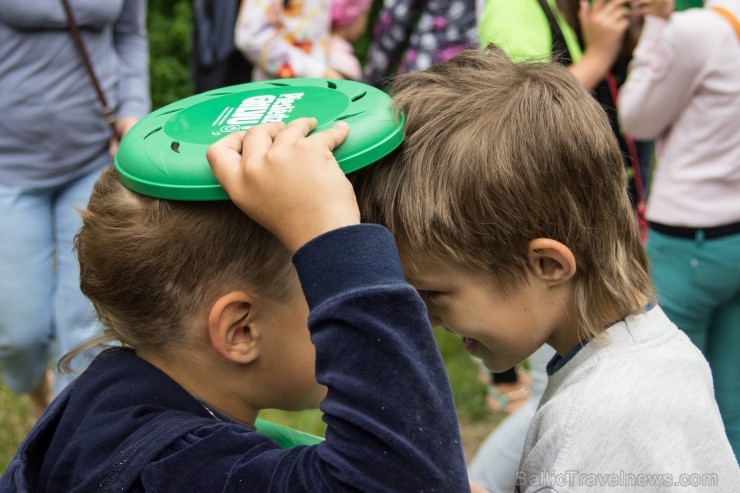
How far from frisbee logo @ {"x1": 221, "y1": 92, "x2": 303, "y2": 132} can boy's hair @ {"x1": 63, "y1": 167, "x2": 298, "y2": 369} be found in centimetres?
14

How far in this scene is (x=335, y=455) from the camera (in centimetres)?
135

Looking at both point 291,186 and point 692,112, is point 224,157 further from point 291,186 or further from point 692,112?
point 692,112

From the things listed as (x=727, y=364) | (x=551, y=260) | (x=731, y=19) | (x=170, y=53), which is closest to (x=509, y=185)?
(x=551, y=260)

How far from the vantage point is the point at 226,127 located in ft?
5.27

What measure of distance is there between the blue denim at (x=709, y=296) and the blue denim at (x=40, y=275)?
197 centimetres

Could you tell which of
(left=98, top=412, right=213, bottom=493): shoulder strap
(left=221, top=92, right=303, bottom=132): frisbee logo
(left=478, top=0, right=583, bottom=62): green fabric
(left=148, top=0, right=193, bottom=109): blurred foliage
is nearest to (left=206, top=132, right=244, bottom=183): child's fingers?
(left=221, top=92, right=303, bottom=132): frisbee logo

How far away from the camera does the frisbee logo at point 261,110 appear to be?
1601 millimetres

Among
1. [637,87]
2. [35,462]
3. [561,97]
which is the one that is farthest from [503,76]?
[637,87]

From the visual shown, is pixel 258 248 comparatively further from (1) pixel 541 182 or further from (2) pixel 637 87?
(2) pixel 637 87

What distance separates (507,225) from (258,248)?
0.45 metres

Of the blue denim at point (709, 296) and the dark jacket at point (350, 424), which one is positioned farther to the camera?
the blue denim at point (709, 296)

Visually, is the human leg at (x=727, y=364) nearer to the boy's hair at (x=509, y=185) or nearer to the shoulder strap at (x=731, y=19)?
the shoulder strap at (x=731, y=19)

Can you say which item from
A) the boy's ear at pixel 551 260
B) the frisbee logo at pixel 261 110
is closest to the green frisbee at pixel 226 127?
the frisbee logo at pixel 261 110

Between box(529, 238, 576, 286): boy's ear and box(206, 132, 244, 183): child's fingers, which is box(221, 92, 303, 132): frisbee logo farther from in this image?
box(529, 238, 576, 286): boy's ear
